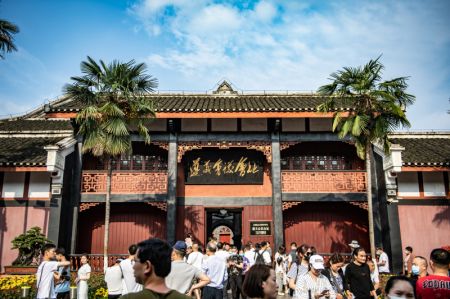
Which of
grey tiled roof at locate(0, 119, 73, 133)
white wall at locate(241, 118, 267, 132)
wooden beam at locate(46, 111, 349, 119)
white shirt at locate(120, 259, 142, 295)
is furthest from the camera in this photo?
grey tiled roof at locate(0, 119, 73, 133)

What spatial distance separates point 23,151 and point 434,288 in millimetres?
16617

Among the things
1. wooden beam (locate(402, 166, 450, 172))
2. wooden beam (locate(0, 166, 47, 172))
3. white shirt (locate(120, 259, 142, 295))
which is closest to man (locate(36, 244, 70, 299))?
white shirt (locate(120, 259, 142, 295))

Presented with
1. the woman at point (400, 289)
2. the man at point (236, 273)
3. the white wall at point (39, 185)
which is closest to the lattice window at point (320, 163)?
the man at point (236, 273)

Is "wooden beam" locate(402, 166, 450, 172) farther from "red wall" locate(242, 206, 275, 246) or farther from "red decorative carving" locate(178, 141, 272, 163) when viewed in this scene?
"red wall" locate(242, 206, 275, 246)

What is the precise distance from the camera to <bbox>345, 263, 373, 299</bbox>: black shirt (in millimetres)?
6176

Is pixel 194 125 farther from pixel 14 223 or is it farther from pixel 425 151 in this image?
pixel 425 151

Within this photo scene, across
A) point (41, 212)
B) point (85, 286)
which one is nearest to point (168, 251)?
point (85, 286)

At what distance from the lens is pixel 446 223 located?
15.5 m

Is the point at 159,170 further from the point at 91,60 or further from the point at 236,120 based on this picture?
the point at 91,60

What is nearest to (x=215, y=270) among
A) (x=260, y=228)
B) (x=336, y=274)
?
(x=336, y=274)

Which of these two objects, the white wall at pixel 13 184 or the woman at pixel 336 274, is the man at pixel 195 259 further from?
the white wall at pixel 13 184

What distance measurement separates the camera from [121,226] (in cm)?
1633

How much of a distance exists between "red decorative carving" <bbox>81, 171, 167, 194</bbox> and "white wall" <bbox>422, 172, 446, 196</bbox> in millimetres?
11076

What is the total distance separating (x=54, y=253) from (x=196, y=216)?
8.80m
